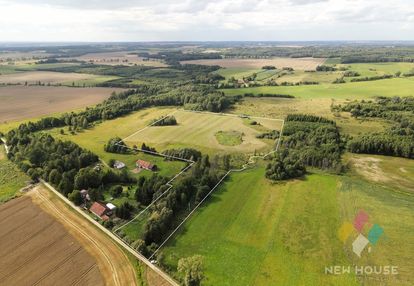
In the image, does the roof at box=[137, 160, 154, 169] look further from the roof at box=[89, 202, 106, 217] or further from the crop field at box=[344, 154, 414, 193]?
the crop field at box=[344, 154, 414, 193]


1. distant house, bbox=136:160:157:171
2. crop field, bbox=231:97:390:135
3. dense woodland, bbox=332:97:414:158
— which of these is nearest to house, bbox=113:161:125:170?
distant house, bbox=136:160:157:171

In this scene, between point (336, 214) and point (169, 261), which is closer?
point (169, 261)

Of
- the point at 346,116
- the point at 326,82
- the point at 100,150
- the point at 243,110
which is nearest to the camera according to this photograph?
the point at 100,150

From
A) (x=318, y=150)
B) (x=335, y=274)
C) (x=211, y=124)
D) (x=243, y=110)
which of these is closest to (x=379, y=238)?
(x=335, y=274)

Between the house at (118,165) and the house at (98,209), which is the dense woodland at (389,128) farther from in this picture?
the house at (98,209)

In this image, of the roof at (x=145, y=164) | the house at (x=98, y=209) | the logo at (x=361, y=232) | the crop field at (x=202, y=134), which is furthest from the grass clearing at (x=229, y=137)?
the house at (x=98, y=209)

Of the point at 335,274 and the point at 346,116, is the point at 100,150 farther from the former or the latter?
the point at 346,116
